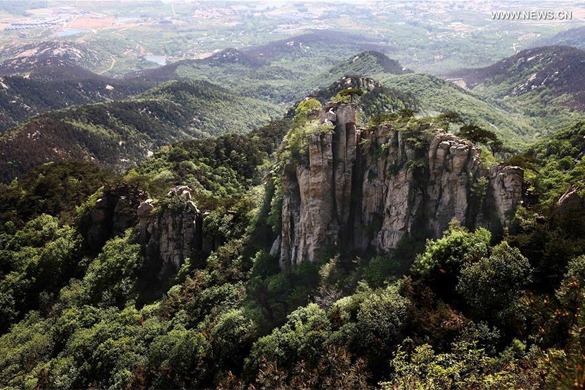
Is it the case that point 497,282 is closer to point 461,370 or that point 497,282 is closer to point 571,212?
point 461,370

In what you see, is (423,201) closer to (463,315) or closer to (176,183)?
(463,315)

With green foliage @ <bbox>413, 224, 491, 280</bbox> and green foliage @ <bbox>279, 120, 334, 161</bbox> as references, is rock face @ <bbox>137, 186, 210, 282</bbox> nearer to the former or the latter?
green foliage @ <bbox>279, 120, 334, 161</bbox>

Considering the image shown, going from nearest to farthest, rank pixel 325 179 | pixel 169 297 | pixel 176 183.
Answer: pixel 325 179, pixel 169 297, pixel 176 183

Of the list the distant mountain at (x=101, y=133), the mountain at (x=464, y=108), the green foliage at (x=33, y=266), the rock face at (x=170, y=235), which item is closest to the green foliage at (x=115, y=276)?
the rock face at (x=170, y=235)

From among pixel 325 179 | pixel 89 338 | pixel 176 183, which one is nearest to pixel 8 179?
pixel 176 183

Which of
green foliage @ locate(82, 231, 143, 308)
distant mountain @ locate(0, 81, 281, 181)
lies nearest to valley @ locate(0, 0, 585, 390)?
green foliage @ locate(82, 231, 143, 308)

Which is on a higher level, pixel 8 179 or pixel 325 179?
pixel 325 179
